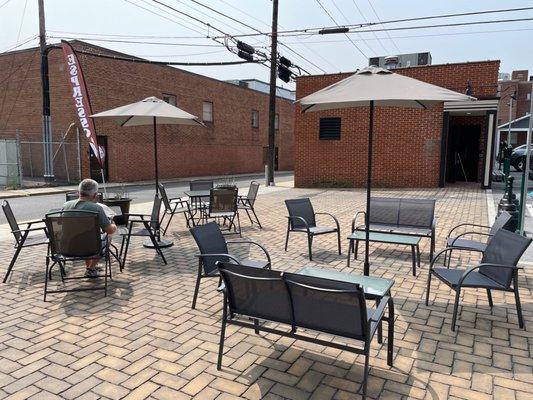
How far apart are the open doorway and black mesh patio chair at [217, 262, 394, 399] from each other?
57.4 feet

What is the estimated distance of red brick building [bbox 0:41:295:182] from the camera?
2011 cm

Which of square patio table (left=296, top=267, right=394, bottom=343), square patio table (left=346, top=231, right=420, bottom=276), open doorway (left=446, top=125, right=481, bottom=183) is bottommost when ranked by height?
square patio table (left=346, top=231, right=420, bottom=276)

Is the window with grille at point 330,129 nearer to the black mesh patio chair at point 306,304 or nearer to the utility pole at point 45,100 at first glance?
the utility pole at point 45,100

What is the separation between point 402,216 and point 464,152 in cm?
1448

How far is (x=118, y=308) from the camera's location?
14.4 ft

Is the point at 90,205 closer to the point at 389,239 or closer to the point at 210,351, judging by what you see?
the point at 210,351

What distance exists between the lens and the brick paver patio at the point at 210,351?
2922 millimetres

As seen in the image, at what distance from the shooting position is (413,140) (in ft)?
55.8

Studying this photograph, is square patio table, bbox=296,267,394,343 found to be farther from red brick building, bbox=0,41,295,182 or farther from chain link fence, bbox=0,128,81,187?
chain link fence, bbox=0,128,81,187

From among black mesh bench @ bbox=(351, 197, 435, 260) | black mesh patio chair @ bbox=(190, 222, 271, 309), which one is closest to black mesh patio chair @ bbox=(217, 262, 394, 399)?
black mesh patio chair @ bbox=(190, 222, 271, 309)

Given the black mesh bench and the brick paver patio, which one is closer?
the brick paver patio

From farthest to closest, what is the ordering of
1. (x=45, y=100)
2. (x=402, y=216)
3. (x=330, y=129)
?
(x=330, y=129) → (x=45, y=100) → (x=402, y=216)

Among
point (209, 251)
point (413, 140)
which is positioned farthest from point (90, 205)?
point (413, 140)

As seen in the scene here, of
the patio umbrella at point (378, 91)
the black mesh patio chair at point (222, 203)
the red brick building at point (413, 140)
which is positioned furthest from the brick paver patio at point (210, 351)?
the red brick building at point (413, 140)
